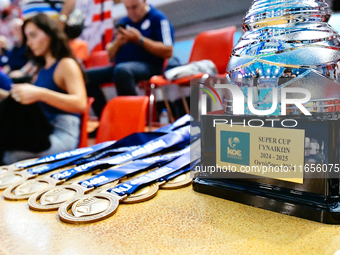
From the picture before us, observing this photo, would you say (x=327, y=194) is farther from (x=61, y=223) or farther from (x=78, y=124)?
(x=78, y=124)

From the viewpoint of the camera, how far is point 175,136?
27.2 inches

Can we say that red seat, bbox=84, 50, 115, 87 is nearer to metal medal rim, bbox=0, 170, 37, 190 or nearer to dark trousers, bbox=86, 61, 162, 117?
dark trousers, bbox=86, 61, 162, 117

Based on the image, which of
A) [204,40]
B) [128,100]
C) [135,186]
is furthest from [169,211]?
[204,40]

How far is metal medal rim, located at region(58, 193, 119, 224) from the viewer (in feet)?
1.12

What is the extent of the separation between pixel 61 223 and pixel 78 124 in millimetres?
911

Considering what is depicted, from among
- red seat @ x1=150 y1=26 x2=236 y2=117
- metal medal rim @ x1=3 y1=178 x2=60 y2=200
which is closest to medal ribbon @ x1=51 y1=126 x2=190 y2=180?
metal medal rim @ x1=3 y1=178 x2=60 y2=200

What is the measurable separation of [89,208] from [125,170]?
0.49 feet

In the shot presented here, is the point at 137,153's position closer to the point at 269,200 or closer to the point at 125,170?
the point at 125,170

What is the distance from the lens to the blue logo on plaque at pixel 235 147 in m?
0.38

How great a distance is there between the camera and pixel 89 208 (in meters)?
0.37

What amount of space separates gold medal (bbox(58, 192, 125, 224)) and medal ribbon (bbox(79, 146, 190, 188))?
0.20 feet

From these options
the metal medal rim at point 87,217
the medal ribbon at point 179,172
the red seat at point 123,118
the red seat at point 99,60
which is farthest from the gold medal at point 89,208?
the red seat at point 99,60

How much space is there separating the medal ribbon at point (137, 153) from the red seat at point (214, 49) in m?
1.05

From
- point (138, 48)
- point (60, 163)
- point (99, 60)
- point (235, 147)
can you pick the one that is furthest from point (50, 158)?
point (99, 60)
